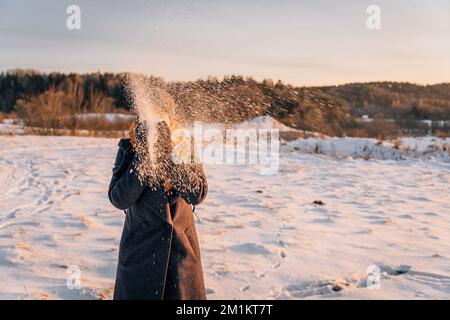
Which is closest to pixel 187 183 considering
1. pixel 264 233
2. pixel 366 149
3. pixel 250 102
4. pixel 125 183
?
pixel 125 183

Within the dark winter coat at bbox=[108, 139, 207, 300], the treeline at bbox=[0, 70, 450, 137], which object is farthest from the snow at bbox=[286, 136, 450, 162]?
the dark winter coat at bbox=[108, 139, 207, 300]

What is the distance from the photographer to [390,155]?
11914mm

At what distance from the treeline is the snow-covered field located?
116cm

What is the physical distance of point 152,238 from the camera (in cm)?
232

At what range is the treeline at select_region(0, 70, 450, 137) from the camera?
289 cm

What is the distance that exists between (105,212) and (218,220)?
1.36 m

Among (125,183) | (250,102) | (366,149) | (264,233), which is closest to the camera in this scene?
(125,183)

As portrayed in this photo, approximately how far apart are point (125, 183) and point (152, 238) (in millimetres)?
319

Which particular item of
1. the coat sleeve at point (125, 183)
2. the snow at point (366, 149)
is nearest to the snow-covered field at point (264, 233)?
the coat sleeve at point (125, 183)

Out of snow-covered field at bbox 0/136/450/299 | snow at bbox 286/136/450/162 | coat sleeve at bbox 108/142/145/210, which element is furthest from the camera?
snow at bbox 286/136/450/162

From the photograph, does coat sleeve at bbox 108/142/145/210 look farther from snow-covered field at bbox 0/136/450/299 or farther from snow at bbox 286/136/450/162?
snow at bbox 286/136/450/162

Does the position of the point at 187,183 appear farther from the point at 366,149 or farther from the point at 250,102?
the point at 366,149
